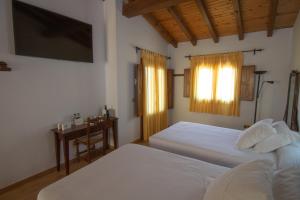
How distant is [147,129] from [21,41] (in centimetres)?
283

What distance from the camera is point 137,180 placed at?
139 centimetres

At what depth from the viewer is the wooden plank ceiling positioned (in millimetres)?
2955

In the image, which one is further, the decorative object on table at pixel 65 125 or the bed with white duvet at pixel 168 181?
the decorative object on table at pixel 65 125

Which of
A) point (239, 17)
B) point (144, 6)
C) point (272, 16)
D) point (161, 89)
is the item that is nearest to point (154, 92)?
point (161, 89)

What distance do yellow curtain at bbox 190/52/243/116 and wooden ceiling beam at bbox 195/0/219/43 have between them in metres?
0.46

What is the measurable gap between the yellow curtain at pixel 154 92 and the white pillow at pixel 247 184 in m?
2.82

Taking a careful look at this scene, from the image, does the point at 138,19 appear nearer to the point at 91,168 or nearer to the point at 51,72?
the point at 51,72

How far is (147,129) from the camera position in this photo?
395 cm

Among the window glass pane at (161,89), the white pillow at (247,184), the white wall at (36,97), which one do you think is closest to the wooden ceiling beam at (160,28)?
the window glass pane at (161,89)

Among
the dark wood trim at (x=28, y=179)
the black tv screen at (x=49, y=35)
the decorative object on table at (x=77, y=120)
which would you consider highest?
the black tv screen at (x=49, y=35)

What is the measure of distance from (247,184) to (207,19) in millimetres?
3362

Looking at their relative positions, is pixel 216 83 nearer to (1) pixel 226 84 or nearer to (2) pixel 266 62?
(1) pixel 226 84

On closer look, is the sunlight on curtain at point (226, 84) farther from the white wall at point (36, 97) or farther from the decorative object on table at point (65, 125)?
the decorative object on table at point (65, 125)

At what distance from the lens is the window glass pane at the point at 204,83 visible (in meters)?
4.23
